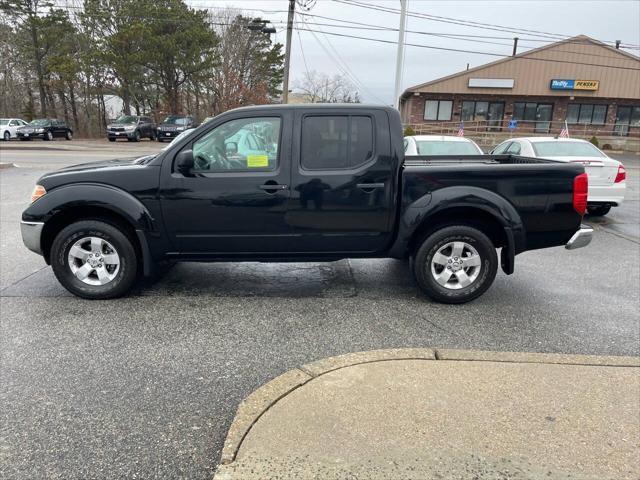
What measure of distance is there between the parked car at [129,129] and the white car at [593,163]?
2822 centimetres

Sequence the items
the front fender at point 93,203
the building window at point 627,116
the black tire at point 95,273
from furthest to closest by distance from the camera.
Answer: the building window at point 627,116, the black tire at point 95,273, the front fender at point 93,203

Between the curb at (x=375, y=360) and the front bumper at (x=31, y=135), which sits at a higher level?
the front bumper at (x=31, y=135)

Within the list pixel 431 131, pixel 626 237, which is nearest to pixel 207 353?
pixel 626 237

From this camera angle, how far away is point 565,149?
29.7 feet

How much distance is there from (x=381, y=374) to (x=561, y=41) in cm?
3956

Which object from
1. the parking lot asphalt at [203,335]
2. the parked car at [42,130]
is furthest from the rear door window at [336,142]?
the parked car at [42,130]

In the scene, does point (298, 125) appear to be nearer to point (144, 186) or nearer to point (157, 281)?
point (144, 186)

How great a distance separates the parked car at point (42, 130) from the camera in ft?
105

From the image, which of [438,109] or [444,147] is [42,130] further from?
[444,147]

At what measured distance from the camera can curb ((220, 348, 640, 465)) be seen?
109 inches

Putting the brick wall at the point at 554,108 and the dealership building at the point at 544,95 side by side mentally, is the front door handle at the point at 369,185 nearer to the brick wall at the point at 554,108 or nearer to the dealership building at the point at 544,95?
the dealership building at the point at 544,95

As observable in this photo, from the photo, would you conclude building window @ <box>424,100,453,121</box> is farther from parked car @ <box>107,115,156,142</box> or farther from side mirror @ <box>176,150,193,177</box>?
side mirror @ <box>176,150,193,177</box>

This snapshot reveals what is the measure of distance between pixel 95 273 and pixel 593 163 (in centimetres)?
835

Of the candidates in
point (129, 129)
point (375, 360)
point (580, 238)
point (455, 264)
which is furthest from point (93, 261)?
point (129, 129)
